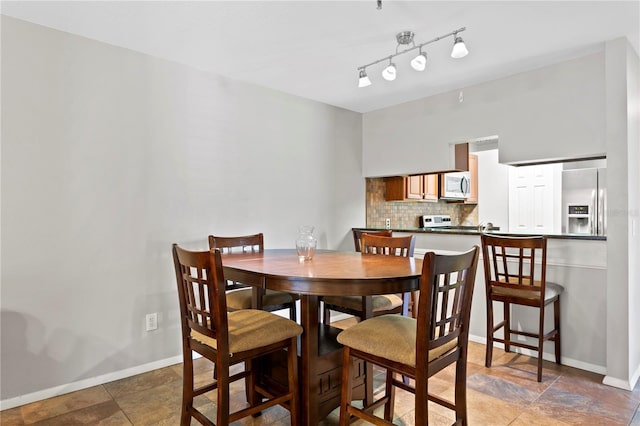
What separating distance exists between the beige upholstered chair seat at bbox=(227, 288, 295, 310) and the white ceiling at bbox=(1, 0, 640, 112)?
1746mm

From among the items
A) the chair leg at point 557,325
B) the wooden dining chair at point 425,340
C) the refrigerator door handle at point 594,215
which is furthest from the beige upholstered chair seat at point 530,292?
the refrigerator door handle at point 594,215

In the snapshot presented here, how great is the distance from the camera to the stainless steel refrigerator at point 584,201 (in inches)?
162

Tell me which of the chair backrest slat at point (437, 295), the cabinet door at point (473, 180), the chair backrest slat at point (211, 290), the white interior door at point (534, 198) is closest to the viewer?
the chair backrest slat at point (437, 295)

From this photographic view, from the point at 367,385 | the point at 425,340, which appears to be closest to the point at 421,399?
the point at 425,340

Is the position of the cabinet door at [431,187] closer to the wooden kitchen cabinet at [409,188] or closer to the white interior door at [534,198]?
the wooden kitchen cabinet at [409,188]

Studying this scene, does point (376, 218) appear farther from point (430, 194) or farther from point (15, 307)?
point (15, 307)

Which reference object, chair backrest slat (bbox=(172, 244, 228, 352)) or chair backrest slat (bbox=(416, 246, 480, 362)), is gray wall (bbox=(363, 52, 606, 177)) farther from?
chair backrest slat (bbox=(172, 244, 228, 352))

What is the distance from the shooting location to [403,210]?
5074 mm

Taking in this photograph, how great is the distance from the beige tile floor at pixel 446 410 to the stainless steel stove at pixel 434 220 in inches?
105

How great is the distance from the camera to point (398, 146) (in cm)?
414

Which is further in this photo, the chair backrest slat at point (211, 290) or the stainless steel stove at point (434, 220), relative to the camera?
the stainless steel stove at point (434, 220)

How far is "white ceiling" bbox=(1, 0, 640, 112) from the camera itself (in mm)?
2180

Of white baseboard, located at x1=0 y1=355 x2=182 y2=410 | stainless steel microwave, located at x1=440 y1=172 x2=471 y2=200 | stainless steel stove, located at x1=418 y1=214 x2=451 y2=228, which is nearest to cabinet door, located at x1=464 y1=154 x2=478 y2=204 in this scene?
stainless steel microwave, located at x1=440 y1=172 x2=471 y2=200

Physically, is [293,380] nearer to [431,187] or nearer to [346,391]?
[346,391]
